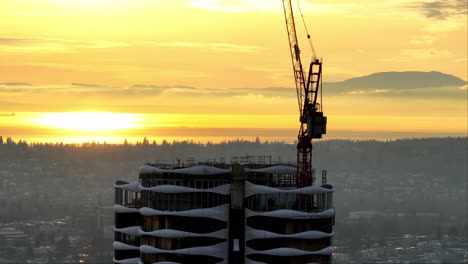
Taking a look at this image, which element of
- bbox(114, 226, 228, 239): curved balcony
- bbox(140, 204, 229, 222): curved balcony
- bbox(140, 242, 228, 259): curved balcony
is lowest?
bbox(140, 242, 228, 259): curved balcony

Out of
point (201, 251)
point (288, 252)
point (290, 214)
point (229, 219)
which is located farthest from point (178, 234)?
point (290, 214)

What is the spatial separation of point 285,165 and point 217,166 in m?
7.41

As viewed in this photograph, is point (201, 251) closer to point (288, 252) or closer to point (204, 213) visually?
point (204, 213)

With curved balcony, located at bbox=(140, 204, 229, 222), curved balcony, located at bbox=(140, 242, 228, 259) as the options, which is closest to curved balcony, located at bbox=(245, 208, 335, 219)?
curved balcony, located at bbox=(140, 204, 229, 222)

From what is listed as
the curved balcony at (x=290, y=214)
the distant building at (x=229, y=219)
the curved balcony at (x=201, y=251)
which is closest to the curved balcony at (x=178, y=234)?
the distant building at (x=229, y=219)

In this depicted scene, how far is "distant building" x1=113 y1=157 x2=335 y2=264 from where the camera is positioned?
5157 inches

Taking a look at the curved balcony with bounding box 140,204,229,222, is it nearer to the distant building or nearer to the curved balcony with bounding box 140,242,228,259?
the distant building

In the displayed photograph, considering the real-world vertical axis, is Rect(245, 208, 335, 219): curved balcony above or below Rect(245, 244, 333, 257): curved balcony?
above

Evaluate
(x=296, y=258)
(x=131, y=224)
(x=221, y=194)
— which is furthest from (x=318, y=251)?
(x=131, y=224)

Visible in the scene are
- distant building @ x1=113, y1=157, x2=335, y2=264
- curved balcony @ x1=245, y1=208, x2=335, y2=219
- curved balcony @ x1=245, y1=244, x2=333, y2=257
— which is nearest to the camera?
curved balcony @ x1=245, y1=208, x2=335, y2=219

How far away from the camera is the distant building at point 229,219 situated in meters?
131

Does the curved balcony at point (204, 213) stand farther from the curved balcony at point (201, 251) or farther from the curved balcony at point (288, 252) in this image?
the curved balcony at point (288, 252)

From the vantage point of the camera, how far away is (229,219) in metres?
A: 133

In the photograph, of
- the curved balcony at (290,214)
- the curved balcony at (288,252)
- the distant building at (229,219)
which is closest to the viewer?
the curved balcony at (290,214)
